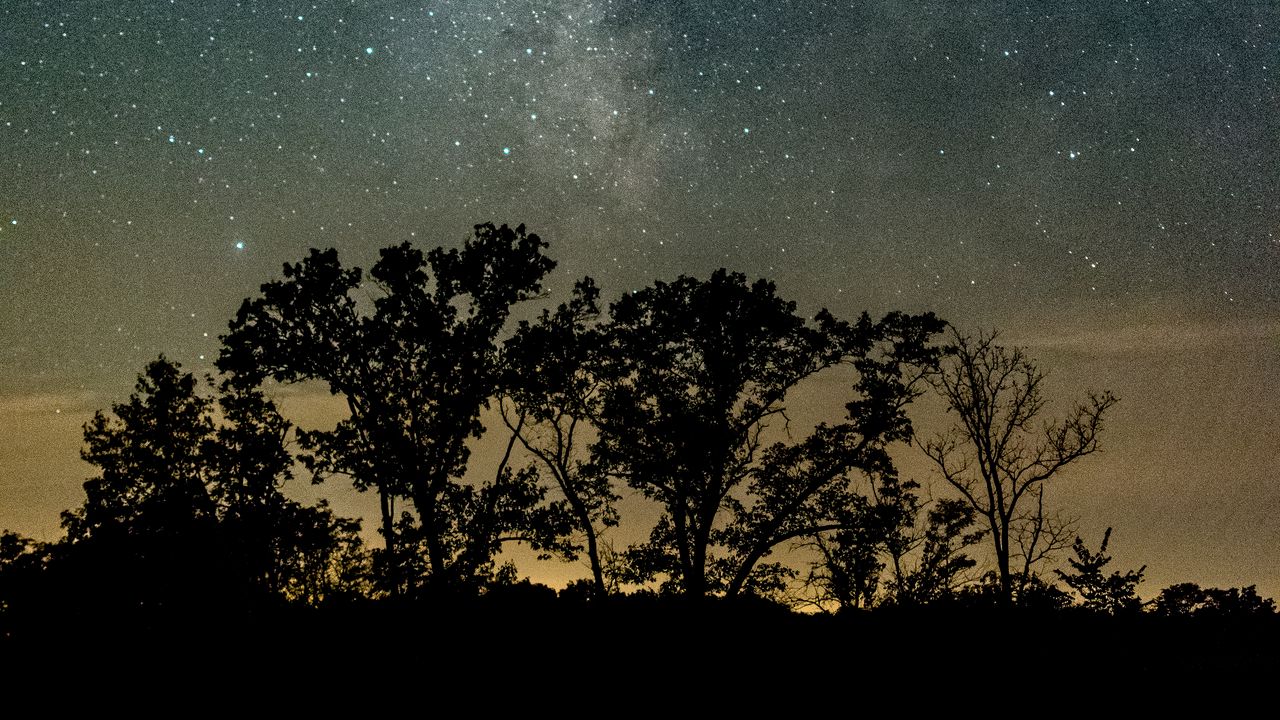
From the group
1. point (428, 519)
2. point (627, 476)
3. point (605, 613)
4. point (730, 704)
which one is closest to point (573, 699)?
point (730, 704)

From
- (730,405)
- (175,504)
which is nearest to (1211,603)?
(730,405)

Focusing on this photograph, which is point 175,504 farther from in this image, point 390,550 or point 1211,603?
point 1211,603

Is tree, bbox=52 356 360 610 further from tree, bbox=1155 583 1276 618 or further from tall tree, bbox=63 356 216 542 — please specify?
tree, bbox=1155 583 1276 618

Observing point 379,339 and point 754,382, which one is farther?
point 754,382

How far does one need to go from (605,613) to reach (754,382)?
8.32 m

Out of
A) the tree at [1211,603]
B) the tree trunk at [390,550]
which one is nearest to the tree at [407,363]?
the tree trunk at [390,550]

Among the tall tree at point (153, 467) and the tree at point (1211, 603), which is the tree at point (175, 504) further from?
the tree at point (1211, 603)

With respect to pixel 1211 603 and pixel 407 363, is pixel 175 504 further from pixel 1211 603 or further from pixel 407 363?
pixel 1211 603

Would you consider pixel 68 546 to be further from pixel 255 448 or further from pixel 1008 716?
pixel 1008 716

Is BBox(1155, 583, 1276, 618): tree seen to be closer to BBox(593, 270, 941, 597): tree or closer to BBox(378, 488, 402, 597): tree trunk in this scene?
BBox(593, 270, 941, 597): tree

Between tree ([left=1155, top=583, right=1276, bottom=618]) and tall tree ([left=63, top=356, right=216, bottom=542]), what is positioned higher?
tall tree ([left=63, top=356, right=216, bottom=542])

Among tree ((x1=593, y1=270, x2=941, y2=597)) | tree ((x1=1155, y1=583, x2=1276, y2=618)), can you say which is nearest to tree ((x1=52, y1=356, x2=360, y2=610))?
tree ((x1=593, y1=270, x2=941, y2=597))

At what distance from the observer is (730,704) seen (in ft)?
41.5

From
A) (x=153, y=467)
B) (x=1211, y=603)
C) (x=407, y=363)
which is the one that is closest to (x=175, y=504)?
(x=153, y=467)
